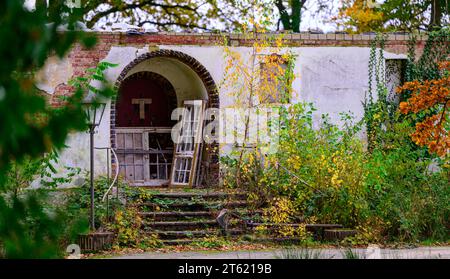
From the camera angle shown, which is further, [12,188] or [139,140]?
[139,140]

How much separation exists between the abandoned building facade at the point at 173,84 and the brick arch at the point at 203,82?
0.02 metres

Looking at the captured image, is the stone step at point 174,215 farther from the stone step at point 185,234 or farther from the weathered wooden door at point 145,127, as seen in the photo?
the weathered wooden door at point 145,127

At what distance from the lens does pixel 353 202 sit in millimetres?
13852

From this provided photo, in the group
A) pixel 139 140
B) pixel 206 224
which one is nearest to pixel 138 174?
pixel 139 140

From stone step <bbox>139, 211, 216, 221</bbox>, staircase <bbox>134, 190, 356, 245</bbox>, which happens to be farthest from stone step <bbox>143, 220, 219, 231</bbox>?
stone step <bbox>139, 211, 216, 221</bbox>

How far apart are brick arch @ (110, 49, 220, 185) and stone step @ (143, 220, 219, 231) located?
2.32m

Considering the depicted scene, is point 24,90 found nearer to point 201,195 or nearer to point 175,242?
point 175,242

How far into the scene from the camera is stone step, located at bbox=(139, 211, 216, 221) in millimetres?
14156

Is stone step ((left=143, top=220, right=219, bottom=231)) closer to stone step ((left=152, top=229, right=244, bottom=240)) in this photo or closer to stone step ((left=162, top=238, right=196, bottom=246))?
stone step ((left=152, top=229, right=244, bottom=240))

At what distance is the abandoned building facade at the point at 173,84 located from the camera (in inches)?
633

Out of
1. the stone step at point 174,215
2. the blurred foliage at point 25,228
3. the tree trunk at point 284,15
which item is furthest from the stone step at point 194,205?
the tree trunk at point 284,15

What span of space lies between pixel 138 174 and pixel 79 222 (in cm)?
1374
